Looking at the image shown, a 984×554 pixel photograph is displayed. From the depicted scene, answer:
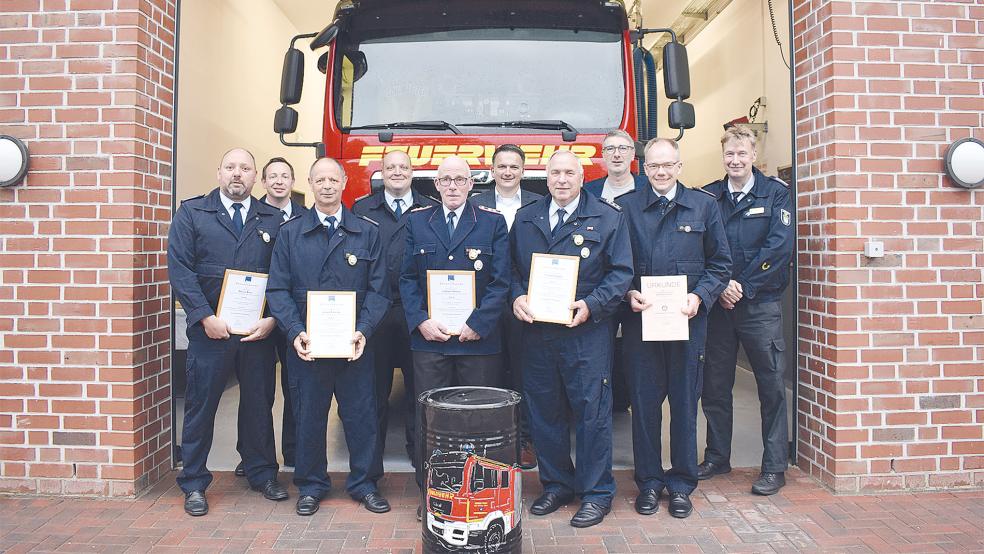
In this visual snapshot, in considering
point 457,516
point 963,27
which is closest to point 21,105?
point 457,516

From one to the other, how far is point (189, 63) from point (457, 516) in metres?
5.78

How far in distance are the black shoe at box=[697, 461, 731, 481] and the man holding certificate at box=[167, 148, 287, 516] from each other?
2474 mm

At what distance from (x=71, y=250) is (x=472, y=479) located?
107 inches

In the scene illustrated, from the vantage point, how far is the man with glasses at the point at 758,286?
4.08 meters

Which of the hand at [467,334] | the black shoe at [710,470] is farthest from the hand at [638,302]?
the black shoe at [710,470]

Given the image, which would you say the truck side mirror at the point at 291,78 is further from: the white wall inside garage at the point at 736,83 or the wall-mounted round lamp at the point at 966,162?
the wall-mounted round lamp at the point at 966,162

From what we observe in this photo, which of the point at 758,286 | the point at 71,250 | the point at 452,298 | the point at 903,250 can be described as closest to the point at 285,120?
the point at 71,250

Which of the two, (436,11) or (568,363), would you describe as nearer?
(568,363)

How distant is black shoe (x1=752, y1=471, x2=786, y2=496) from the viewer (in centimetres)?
411

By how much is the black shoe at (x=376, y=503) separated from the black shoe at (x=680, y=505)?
60.1 inches

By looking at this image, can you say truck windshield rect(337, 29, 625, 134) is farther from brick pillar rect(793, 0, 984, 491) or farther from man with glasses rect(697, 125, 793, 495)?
brick pillar rect(793, 0, 984, 491)

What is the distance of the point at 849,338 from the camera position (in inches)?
162

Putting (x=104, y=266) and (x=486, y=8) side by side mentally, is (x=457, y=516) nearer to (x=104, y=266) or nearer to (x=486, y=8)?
(x=104, y=266)

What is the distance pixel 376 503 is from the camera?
3.87 metres
